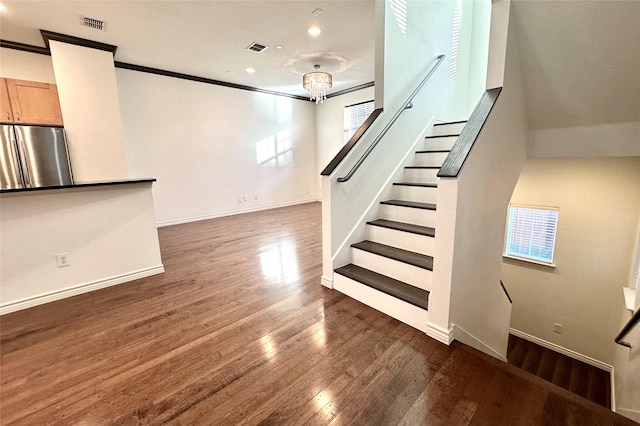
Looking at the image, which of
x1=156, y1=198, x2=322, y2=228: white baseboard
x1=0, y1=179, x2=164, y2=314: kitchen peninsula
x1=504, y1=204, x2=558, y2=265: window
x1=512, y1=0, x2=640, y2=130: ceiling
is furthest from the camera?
x1=156, y1=198, x2=322, y2=228: white baseboard

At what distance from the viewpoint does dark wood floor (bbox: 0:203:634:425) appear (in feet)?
4.47

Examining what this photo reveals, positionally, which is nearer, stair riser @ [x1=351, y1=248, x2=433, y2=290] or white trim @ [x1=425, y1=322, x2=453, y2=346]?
white trim @ [x1=425, y1=322, x2=453, y2=346]

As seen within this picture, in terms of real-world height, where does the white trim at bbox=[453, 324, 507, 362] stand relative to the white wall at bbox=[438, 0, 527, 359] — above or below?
below

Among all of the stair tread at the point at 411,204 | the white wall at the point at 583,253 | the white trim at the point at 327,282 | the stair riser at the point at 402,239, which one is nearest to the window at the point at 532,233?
the white wall at the point at 583,253

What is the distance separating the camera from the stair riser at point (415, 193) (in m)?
2.83

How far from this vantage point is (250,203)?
6.68m

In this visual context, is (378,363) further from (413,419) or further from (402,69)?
(402,69)

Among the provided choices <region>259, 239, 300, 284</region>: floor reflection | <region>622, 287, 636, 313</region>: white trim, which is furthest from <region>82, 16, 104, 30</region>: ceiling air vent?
<region>622, 287, 636, 313</region>: white trim

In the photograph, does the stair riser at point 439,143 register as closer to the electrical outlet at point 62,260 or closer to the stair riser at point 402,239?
the stair riser at point 402,239

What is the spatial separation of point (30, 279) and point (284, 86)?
5510 millimetres

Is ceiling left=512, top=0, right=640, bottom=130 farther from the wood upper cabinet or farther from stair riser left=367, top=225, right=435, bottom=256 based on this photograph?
the wood upper cabinet

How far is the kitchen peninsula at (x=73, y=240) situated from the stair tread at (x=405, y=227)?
2.53 meters

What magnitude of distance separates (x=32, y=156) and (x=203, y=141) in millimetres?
2640

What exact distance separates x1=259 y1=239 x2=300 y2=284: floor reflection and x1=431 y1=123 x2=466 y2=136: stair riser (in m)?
2.59
